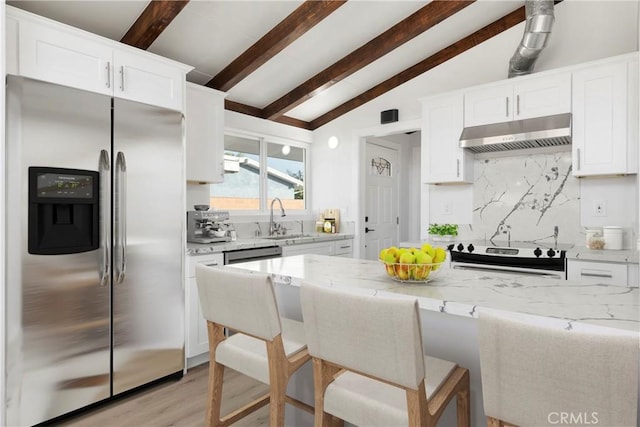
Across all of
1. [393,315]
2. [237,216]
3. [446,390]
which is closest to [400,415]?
[446,390]

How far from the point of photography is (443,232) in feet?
12.7

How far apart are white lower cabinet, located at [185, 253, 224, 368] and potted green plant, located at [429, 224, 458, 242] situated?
7.23ft

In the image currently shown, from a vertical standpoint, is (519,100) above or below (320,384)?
above

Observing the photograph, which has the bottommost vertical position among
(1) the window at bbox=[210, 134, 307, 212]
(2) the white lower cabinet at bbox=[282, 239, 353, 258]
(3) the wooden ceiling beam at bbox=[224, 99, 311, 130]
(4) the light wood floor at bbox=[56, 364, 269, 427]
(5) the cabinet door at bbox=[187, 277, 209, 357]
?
(4) the light wood floor at bbox=[56, 364, 269, 427]

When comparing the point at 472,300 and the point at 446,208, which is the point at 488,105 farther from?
the point at 472,300

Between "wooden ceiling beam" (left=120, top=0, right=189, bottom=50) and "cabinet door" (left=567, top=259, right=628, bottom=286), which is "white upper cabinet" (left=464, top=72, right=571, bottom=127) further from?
"wooden ceiling beam" (left=120, top=0, right=189, bottom=50)

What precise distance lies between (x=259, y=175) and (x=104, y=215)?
2.26m

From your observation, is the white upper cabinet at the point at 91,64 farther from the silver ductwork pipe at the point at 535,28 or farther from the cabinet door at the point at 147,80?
the silver ductwork pipe at the point at 535,28

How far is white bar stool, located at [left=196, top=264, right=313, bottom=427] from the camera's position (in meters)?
1.43

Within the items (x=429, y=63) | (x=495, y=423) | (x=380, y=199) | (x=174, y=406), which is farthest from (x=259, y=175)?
(x=495, y=423)

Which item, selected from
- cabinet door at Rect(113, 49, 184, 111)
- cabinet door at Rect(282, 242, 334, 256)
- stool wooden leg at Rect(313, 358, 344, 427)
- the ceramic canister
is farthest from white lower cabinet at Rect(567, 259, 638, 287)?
cabinet door at Rect(113, 49, 184, 111)

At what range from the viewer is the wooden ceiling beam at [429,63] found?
11.7 feet

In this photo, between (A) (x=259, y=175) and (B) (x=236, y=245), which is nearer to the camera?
(B) (x=236, y=245)

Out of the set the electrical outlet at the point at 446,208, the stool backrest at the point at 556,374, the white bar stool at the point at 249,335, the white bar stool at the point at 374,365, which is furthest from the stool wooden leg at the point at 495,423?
the electrical outlet at the point at 446,208
